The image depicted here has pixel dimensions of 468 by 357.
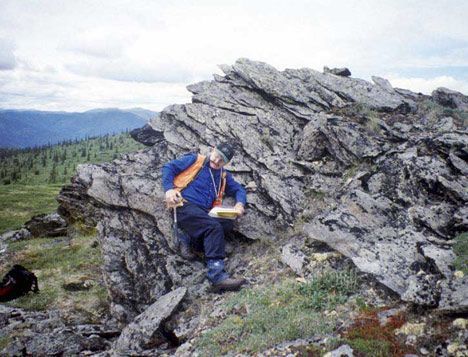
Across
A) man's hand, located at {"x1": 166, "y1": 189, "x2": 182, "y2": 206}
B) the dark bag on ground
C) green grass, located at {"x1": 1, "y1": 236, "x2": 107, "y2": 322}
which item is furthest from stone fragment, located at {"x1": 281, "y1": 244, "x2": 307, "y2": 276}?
the dark bag on ground

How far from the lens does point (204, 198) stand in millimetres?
12750

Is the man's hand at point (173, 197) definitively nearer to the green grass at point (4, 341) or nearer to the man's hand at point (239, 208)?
the man's hand at point (239, 208)

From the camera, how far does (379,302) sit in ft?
28.0

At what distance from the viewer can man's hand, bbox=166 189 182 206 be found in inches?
469

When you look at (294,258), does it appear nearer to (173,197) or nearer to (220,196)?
(220,196)

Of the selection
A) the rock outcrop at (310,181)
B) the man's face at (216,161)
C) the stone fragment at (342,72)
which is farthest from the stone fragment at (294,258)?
the stone fragment at (342,72)

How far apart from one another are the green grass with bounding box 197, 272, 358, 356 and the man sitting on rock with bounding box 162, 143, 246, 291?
1.52 metres

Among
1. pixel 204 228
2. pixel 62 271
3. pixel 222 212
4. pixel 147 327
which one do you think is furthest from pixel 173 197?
pixel 62 271

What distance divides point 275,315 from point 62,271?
15.6 m

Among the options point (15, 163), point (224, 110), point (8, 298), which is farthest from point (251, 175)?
point (15, 163)

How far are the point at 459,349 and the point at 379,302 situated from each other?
238 centimetres

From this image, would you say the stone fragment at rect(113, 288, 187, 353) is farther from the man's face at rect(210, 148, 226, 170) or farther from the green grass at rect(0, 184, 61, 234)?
the green grass at rect(0, 184, 61, 234)

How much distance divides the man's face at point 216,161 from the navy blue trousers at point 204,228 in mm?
1655

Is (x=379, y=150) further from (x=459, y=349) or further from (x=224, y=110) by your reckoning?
(x=459, y=349)
